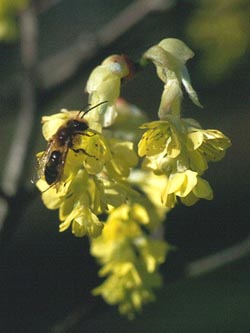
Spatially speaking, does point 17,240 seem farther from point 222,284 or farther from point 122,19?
point 122,19

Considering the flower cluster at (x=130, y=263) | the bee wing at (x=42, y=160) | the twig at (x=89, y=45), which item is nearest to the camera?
the bee wing at (x=42, y=160)

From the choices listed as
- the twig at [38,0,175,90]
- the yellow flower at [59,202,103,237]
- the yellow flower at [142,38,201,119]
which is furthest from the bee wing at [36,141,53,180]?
the twig at [38,0,175,90]

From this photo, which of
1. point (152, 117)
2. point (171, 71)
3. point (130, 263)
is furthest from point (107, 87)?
point (152, 117)

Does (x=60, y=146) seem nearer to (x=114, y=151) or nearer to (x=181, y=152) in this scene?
(x=114, y=151)

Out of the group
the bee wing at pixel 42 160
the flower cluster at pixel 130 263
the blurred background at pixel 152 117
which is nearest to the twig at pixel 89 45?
the blurred background at pixel 152 117

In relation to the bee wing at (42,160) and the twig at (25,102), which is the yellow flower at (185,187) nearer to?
the bee wing at (42,160)

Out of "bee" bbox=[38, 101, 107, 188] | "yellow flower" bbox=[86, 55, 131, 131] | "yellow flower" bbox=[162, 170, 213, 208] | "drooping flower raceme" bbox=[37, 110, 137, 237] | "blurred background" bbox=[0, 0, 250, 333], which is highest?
"yellow flower" bbox=[86, 55, 131, 131]

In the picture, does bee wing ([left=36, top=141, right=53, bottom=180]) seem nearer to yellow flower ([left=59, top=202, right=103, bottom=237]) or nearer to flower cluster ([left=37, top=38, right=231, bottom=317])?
flower cluster ([left=37, top=38, right=231, bottom=317])
